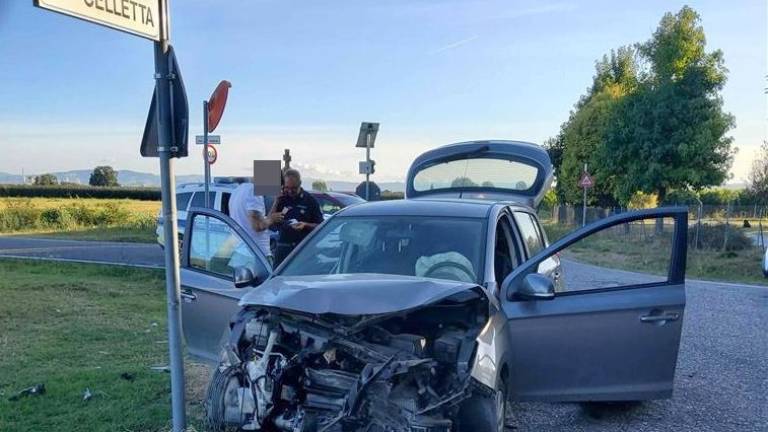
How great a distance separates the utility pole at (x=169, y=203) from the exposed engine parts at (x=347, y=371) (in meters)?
0.58

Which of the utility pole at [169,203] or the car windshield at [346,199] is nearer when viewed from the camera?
the utility pole at [169,203]

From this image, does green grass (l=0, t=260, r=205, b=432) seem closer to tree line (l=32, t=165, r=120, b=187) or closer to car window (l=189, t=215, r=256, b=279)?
car window (l=189, t=215, r=256, b=279)

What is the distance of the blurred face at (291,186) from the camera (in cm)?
749

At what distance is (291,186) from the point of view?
749 centimetres

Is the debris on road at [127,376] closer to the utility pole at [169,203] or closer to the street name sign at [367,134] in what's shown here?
the utility pole at [169,203]

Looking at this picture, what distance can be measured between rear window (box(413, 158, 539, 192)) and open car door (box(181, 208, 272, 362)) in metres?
3.41

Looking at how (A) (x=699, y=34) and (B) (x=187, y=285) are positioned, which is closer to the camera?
(B) (x=187, y=285)

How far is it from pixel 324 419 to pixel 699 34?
32.7m

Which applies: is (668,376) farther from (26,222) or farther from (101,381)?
(26,222)

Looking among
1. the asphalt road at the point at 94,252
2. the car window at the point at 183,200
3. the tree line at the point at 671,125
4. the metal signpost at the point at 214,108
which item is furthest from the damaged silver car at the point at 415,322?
the tree line at the point at 671,125

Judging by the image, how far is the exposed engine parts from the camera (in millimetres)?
3107

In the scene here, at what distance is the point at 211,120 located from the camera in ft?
29.5

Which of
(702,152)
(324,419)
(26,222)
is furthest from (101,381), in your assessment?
(702,152)

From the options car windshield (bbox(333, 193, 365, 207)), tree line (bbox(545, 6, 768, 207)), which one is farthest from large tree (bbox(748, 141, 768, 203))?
car windshield (bbox(333, 193, 365, 207))
